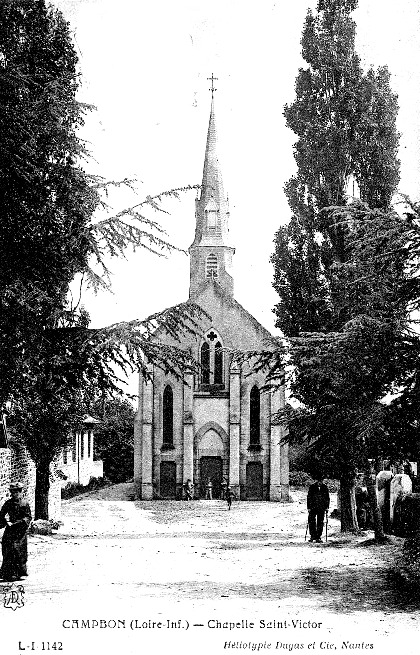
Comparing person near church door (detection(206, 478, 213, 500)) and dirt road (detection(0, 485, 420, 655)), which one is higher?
dirt road (detection(0, 485, 420, 655))

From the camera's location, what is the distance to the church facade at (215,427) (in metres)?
41.0

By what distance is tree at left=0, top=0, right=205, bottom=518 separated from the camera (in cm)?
1074

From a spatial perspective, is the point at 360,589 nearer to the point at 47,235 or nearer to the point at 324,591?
the point at 324,591

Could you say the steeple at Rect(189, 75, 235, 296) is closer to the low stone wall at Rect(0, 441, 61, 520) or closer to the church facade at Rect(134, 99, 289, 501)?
the church facade at Rect(134, 99, 289, 501)

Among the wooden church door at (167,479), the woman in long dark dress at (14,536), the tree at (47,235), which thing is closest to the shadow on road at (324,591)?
the woman in long dark dress at (14,536)

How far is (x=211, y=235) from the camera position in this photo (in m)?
47.7

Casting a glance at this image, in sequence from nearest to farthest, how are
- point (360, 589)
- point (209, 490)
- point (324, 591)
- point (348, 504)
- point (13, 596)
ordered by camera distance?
point (13, 596)
point (324, 591)
point (360, 589)
point (348, 504)
point (209, 490)

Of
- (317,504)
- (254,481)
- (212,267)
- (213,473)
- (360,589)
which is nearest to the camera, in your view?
(360,589)

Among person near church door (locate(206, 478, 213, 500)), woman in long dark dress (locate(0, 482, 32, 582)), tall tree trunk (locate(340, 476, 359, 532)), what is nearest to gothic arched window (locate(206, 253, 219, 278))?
person near church door (locate(206, 478, 213, 500))

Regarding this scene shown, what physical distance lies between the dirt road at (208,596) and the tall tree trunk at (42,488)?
136 cm

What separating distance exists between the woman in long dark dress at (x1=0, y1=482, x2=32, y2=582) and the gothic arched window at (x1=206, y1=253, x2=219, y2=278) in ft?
116

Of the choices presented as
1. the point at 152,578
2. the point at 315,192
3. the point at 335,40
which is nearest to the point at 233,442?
the point at 315,192

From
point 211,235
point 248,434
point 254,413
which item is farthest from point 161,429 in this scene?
point 211,235

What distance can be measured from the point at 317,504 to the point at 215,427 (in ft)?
76.0
